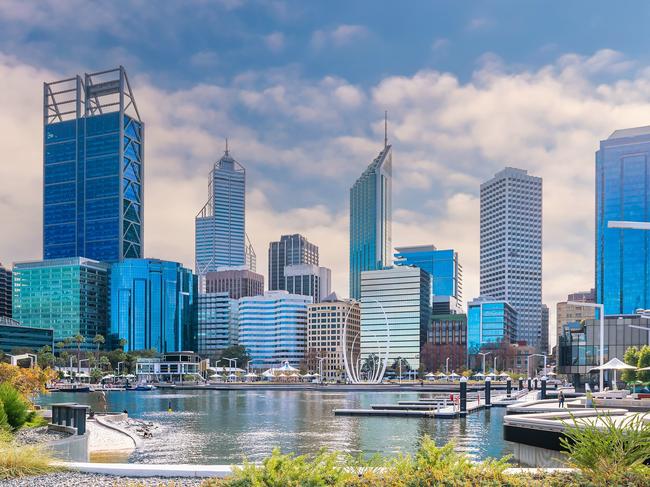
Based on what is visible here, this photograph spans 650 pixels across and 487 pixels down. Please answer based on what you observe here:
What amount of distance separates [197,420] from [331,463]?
5618 cm

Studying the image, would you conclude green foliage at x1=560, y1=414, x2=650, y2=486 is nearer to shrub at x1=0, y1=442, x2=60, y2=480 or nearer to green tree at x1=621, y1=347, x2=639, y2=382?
shrub at x1=0, y1=442, x2=60, y2=480

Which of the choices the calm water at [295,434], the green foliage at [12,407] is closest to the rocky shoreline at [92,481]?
the green foliage at [12,407]

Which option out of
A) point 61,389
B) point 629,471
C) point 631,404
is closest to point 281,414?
point 631,404

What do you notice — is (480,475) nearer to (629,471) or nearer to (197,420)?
(629,471)

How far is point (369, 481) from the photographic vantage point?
12469 millimetres

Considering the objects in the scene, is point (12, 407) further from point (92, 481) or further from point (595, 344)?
point (595, 344)

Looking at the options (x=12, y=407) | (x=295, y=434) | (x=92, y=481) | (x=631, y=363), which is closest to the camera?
(x=92, y=481)

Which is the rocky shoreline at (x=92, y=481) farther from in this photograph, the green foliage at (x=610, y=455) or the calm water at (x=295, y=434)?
the calm water at (x=295, y=434)

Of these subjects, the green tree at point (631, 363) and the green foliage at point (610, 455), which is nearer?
the green foliage at point (610, 455)

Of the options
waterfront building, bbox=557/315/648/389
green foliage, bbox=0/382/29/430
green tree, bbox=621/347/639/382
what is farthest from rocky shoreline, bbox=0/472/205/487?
waterfront building, bbox=557/315/648/389

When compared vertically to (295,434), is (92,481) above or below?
above

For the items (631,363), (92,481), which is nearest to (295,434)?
(92,481)

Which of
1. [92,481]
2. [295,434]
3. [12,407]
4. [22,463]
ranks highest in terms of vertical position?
[22,463]

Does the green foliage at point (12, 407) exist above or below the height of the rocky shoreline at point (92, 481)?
below
